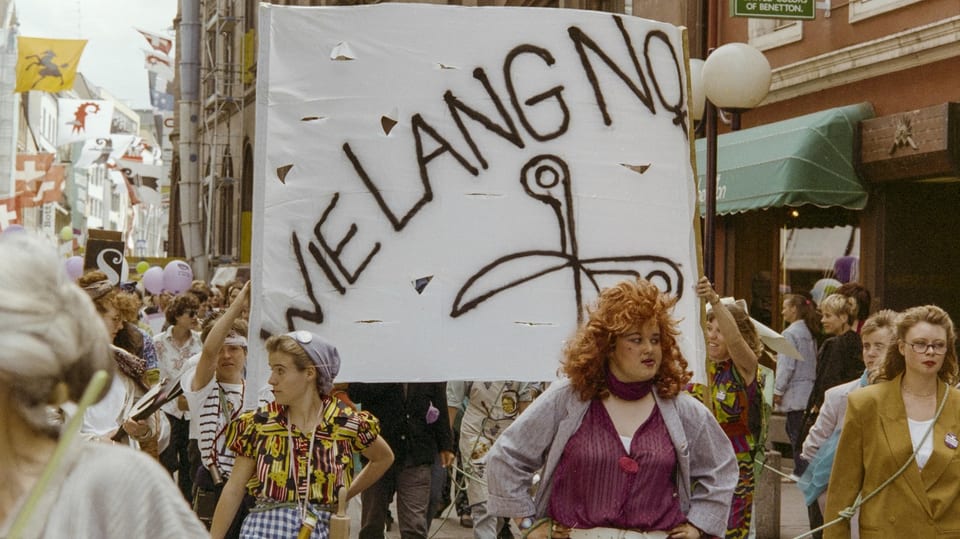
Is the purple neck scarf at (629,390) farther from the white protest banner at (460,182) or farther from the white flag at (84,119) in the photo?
the white flag at (84,119)

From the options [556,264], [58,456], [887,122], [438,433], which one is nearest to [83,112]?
[887,122]

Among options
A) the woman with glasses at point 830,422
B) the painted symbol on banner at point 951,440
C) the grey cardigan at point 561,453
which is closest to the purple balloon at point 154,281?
the woman with glasses at point 830,422

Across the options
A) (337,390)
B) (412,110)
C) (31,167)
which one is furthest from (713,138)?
(31,167)

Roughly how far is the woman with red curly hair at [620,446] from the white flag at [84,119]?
5877 centimetres

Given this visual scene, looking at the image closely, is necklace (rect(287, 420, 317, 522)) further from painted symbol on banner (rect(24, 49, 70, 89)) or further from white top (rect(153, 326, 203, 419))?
painted symbol on banner (rect(24, 49, 70, 89))

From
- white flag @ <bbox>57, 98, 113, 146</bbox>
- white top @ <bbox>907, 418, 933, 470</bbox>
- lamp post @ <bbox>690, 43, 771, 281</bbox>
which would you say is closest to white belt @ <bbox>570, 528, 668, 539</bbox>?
white top @ <bbox>907, 418, 933, 470</bbox>

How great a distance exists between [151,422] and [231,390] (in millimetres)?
645

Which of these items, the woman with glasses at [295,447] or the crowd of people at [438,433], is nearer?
the crowd of people at [438,433]

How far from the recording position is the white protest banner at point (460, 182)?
6.91 meters

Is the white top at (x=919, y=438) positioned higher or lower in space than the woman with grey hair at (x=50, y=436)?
lower

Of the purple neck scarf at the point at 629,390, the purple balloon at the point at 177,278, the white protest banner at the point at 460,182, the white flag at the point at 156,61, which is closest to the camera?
the purple neck scarf at the point at 629,390

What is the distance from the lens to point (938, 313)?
6.66 m

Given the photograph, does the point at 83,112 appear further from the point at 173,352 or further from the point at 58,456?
the point at 58,456

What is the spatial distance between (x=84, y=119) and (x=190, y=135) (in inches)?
550
